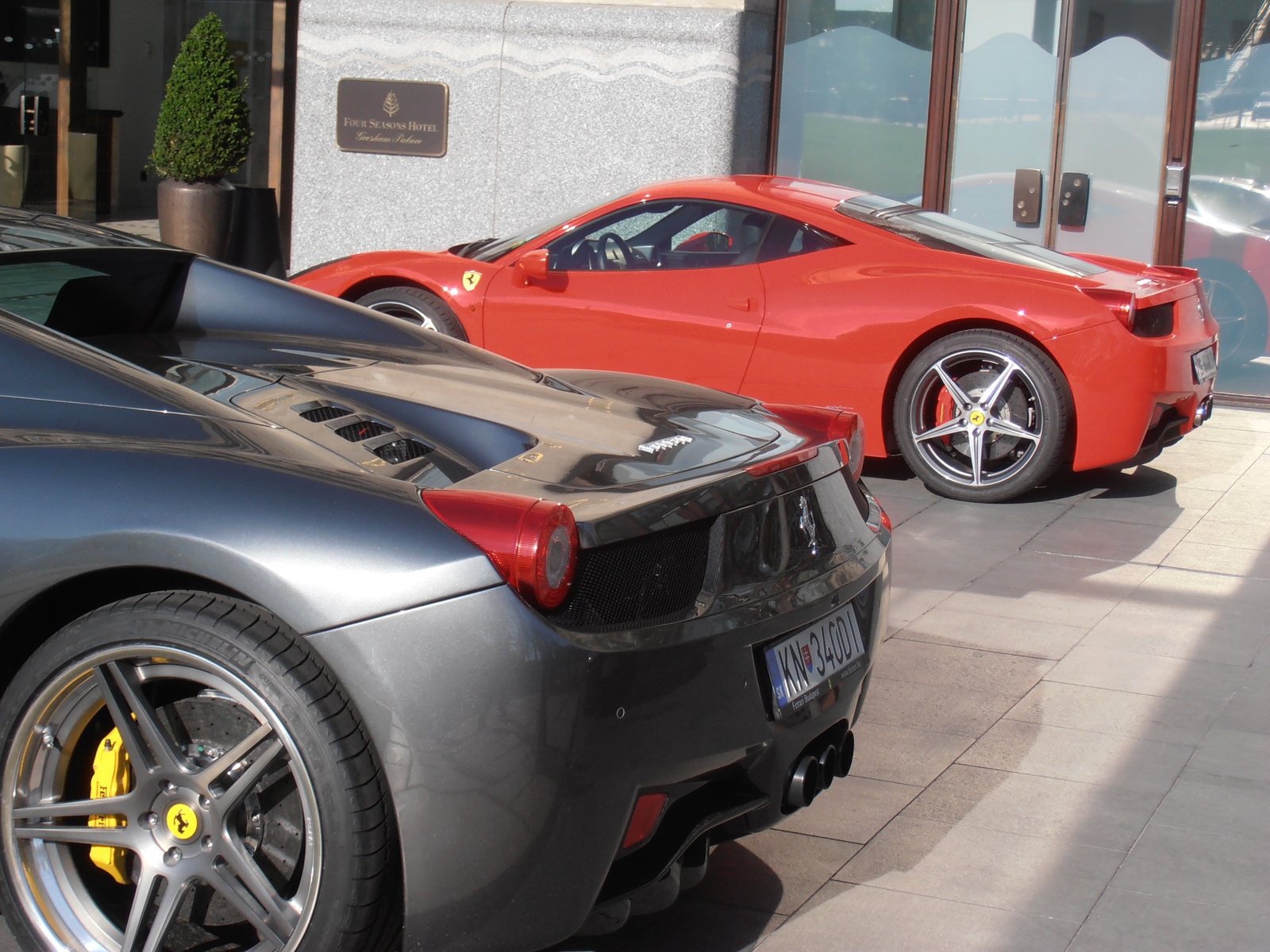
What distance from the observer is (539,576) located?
2.10 m

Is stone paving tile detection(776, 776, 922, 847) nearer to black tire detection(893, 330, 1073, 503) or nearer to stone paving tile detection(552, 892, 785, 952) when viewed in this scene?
stone paving tile detection(552, 892, 785, 952)

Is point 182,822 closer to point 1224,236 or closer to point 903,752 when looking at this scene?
point 903,752

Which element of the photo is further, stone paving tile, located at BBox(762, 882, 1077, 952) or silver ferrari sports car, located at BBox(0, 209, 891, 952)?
stone paving tile, located at BBox(762, 882, 1077, 952)

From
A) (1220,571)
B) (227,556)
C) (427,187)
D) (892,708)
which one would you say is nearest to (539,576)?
(227,556)

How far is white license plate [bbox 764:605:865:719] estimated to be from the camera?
2.44 metres

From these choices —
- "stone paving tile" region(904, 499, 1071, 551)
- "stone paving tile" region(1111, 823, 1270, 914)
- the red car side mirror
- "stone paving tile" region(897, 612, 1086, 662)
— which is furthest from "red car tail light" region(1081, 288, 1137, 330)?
"stone paving tile" region(1111, 823, 1270, 914)

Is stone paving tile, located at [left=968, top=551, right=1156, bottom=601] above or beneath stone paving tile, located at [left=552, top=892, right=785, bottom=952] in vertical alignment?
above

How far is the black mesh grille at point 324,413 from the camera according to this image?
2.61 meters

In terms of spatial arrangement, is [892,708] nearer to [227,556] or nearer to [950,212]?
[227,556]

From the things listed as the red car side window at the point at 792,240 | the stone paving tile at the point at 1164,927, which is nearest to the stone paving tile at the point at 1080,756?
the stone paving tile at the point at 1164,927

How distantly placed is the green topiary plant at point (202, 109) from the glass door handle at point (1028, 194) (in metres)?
6.38

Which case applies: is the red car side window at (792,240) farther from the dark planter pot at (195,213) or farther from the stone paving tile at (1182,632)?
the dark planter pot at (195,213)

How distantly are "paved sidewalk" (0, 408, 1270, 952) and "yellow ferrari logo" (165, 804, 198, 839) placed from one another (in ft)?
1.77

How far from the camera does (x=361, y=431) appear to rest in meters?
2.61
